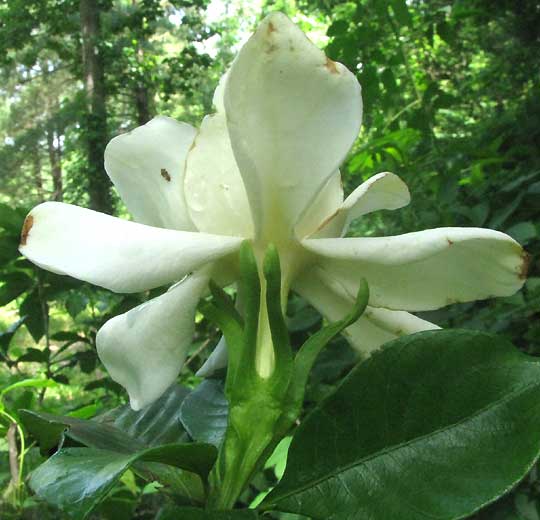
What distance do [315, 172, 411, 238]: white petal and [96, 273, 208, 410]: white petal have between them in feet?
0.25

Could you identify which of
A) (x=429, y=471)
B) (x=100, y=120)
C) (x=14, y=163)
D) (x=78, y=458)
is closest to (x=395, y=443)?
A: (x=429, y=471)

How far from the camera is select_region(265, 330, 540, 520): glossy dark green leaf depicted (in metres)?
0.26

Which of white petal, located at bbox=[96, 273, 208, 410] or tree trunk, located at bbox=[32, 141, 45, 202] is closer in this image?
white petal, located at bbox=[96, 273, 208, 410]

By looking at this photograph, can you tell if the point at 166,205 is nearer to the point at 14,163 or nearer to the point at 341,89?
the point at 341,89

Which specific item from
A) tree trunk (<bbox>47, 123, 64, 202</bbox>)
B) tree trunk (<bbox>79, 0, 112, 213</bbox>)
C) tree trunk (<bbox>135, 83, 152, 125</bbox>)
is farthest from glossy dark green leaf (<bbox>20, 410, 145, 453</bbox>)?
tree trunk (<bbox>47, 123, 64, 202</bbox>)

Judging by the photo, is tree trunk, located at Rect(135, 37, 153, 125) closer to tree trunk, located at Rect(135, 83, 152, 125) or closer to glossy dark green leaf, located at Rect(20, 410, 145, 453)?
tree trunk, located at Rect(135, 83, 152, 125)

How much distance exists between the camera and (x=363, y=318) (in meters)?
0.35

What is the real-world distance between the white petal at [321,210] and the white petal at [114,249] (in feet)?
0.14

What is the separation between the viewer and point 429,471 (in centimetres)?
26

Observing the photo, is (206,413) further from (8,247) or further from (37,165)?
(37,165)

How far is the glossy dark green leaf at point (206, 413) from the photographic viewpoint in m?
0.35

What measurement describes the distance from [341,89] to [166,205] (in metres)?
0.12

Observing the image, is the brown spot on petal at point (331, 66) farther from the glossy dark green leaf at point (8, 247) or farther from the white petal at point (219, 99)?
the glossy dark green leaf at point (8, 247)

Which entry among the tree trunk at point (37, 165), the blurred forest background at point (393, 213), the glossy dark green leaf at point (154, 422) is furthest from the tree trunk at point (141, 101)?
the glossy dark green leaf at point (154, 422)
